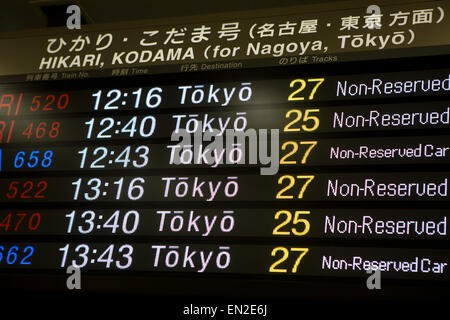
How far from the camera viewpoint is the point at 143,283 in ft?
9.34

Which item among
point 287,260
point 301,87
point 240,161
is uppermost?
point 301,87

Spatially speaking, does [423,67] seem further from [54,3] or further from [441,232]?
[54,3]

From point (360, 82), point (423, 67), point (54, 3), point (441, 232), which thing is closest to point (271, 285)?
point (441, 232)

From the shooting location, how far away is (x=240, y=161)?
2957 millimetres

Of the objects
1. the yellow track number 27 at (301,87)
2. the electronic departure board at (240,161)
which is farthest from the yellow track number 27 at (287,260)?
the yellow track number 27 at (301,87)

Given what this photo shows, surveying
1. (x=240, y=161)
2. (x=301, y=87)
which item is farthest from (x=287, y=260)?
(x=301, y=87)

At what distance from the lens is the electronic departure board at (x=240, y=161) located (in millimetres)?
2734

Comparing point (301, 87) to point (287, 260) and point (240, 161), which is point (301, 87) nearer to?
point (240, 161)

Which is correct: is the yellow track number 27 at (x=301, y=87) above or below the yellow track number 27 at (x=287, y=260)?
above

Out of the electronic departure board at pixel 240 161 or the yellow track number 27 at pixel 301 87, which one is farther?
the yellow track number 27 at pixel 301 87

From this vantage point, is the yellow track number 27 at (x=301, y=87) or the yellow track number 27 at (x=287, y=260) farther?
the yellow track number 27 at (x=301, y=87)

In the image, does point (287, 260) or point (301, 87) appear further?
point (301, 87)

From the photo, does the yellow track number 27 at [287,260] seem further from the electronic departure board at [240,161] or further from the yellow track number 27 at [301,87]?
the yellow track number 27 at [301,87]

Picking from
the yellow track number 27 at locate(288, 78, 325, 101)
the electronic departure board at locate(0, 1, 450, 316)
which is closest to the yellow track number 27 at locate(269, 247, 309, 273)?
the electronic departure board at locate(0, 1, 450, 316)
